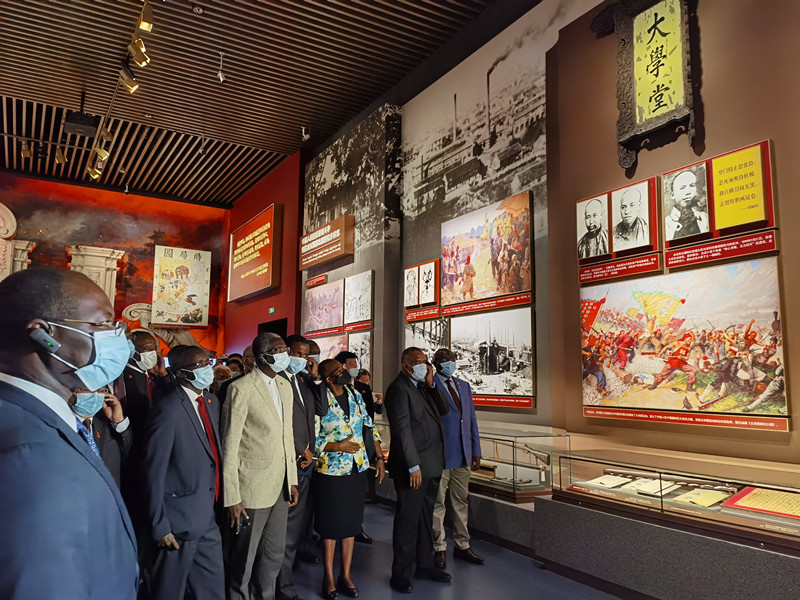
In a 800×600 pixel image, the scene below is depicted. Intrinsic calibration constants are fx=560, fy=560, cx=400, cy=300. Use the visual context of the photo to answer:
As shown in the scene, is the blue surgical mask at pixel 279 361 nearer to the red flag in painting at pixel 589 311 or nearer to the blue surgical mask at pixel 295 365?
the blue surgical mask at pixel 295 365

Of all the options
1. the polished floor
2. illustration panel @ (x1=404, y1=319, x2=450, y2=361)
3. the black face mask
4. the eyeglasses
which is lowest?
the polished floor

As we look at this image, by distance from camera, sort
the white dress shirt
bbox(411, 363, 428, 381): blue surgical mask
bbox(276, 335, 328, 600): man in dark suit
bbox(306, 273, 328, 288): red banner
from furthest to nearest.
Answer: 1. bbox(306, 273, 328, 288): red banner
2. bbox(411, 363, 428, 381): blue surgical mask
3. bbox(276, 335, 328, 600): man in dark suit
4. the white dress shirt

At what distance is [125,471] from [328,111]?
24.6 ft

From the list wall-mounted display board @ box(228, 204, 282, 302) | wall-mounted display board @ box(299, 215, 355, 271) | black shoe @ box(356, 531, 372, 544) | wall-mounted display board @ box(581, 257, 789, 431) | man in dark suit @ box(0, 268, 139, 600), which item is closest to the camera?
man in dark suit @ box(0, 268, 139, 600)

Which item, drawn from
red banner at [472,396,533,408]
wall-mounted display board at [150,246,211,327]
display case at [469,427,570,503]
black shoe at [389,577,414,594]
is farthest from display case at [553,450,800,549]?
wall-mounted display board at [150,246,211,327]

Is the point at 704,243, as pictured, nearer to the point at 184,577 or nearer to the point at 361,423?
the point at 361,423

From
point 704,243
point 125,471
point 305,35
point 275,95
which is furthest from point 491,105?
point 125,471

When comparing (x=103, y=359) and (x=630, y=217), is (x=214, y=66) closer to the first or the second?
(x=630, y=217)

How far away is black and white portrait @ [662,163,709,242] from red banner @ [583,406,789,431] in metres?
1.36

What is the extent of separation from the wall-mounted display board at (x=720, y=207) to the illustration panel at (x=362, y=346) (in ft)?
14.9

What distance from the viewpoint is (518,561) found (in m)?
4.27

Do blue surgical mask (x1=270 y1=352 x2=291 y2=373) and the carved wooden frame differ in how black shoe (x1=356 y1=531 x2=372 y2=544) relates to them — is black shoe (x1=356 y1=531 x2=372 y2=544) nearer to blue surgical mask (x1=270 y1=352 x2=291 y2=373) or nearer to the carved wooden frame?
blue surgical mask (x1=270 y1=352 x2=291 y2=373)

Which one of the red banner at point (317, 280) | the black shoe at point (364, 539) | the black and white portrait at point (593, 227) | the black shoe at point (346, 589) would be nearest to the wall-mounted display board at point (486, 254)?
the black and white portrait at point (593, 227)

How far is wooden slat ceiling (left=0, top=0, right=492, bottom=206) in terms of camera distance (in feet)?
22.6
